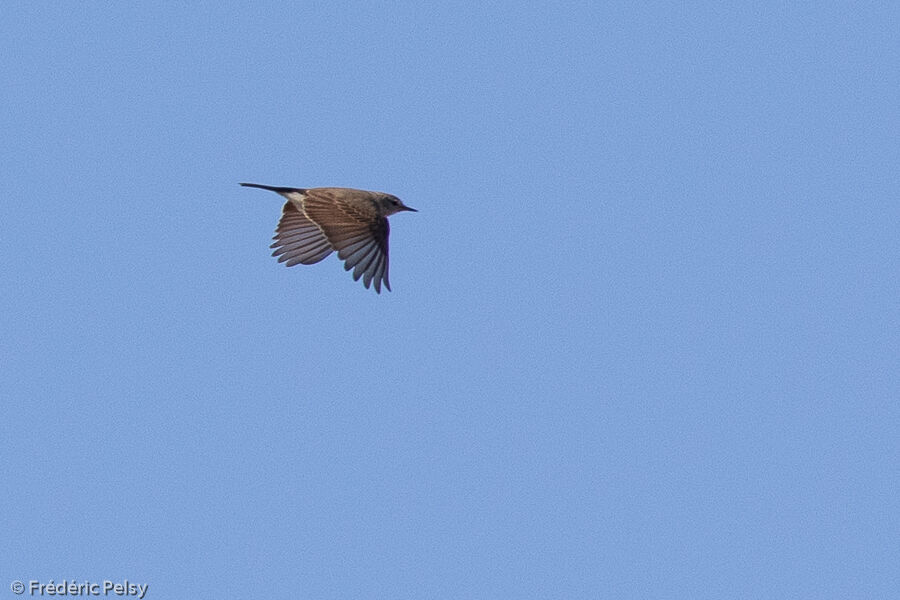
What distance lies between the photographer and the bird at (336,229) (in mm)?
22594

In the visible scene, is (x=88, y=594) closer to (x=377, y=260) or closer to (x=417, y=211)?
(x=377, y=260)

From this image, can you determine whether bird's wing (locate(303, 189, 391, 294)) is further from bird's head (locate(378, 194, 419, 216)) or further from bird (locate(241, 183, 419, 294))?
bird's head (locate(378, 194, 419, 216))

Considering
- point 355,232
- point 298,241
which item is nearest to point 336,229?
point 355,232

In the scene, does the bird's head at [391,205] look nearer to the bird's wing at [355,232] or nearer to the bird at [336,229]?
the bird at [336,229]

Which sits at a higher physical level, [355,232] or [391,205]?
[391,205]

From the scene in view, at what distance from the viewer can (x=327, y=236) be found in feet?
75.2

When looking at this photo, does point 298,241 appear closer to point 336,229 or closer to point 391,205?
point 336,229

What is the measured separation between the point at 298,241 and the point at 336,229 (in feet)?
4.43

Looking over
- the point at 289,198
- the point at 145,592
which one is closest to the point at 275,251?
the point at 289,198

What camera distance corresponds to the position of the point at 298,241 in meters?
24.0

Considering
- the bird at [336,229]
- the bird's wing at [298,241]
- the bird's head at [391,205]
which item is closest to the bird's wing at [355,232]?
the bird at [336,229]

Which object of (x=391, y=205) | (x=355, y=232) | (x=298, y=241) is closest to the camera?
(x=355, y=232)

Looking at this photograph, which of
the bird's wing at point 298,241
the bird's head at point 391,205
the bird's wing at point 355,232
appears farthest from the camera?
the bird's head at point 391,205

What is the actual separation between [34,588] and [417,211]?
10.5 metres
